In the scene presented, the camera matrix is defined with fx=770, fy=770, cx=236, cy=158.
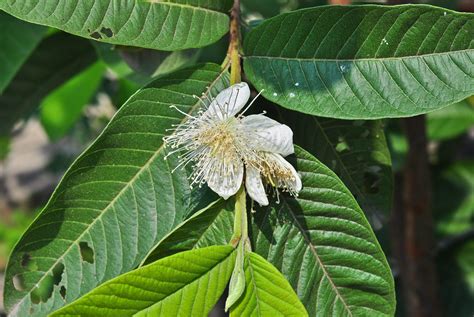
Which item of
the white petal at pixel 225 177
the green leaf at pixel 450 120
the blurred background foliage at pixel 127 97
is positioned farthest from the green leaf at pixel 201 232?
the green leaf at pixel 450 120

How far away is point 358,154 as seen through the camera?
0.95 m

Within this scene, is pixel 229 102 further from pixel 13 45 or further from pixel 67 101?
pixel 67 101

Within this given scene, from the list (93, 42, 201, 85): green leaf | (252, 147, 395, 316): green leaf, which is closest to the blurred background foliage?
(93, 42, 201, 85): green leaf

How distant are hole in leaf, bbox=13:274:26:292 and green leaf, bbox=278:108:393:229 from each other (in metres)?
0.36

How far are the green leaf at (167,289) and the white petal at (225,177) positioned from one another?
6 centimetres

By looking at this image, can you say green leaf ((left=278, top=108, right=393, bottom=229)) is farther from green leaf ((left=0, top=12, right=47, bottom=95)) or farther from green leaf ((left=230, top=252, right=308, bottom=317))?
green leaf ((left=0, top=12, right=47, bottom=95))

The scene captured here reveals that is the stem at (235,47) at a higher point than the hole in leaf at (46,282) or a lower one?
higher

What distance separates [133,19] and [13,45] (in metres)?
0.39

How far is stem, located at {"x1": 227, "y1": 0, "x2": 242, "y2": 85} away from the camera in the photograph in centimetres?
84

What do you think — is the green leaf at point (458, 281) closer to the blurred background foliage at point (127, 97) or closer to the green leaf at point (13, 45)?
the blurred background foliage at point (127, 97)

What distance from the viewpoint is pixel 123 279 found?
27.6 inches

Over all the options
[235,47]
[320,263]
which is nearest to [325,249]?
[320,263]

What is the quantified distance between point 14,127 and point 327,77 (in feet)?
2.83

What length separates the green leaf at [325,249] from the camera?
79 cm
